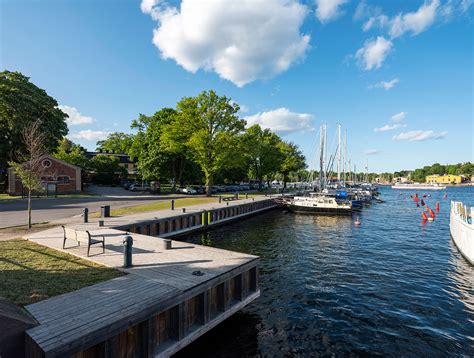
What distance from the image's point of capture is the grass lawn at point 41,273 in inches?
270

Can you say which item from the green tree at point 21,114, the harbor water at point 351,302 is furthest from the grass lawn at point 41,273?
the green tree at point 21,114

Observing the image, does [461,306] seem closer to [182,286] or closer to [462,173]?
[182,286]

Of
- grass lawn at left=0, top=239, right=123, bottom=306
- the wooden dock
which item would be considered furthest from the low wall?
the wooden dock

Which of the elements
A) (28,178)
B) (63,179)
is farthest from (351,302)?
(63,179)

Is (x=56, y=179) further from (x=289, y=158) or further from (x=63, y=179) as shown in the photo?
(x=289, y=158)

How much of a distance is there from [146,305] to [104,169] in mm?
75918

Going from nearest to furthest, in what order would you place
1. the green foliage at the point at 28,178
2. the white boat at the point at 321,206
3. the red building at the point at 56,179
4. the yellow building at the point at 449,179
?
the green foliage at the point at 28,178 < the white boat at the point at 321,206 < the red building at the point at 56,179 < the yellow building at the point at 449,179

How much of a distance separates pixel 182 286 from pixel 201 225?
653 inches

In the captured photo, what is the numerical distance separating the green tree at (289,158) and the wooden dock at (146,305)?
59.8 meters

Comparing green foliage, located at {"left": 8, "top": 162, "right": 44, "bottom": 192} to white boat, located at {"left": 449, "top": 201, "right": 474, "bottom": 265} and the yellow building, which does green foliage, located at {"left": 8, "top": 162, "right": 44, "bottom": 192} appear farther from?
the yellow building

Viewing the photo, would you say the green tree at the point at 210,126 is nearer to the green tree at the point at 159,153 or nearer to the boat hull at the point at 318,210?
the green tree at the point at 159,153

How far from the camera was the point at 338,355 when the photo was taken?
7605 millimetres

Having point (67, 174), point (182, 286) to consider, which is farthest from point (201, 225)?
point (67, 174)

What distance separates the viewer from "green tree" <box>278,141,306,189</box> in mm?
69281
